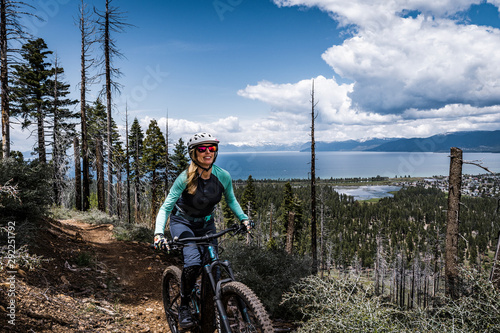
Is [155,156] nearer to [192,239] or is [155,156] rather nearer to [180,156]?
[180,156]

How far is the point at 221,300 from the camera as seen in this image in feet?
10.4

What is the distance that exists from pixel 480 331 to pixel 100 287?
7.55 meters

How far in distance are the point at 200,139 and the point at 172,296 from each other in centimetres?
312

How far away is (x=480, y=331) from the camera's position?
4.23 meters

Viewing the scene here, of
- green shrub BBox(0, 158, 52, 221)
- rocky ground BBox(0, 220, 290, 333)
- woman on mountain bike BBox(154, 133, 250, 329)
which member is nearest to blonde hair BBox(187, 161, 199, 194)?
woman on mountain bike BBox(154, 133, 250, 329)

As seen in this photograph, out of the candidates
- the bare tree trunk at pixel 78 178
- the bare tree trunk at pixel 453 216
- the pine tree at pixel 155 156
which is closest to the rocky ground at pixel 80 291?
the bare tree trunk at pixel 453 216

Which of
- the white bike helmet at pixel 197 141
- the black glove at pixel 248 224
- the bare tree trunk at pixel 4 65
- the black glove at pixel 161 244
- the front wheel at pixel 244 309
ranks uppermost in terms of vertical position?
the bare tree trunk at pixel 4 65

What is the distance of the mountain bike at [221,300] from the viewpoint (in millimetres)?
2805

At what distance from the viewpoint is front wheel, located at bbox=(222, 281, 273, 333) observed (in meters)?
2.69

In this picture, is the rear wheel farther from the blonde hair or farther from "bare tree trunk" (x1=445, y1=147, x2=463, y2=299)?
"bare tree trunk" (x1=445, y1=147, x2=463, y2=299)

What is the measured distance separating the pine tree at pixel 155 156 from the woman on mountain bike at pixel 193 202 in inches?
947

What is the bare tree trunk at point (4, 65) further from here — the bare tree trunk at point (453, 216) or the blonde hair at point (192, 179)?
the bare tree trunk at point (453, 216)

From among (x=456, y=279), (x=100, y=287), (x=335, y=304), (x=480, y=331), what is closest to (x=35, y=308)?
(x=100, y=287)

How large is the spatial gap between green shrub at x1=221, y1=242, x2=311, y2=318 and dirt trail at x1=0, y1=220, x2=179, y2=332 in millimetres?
2404
